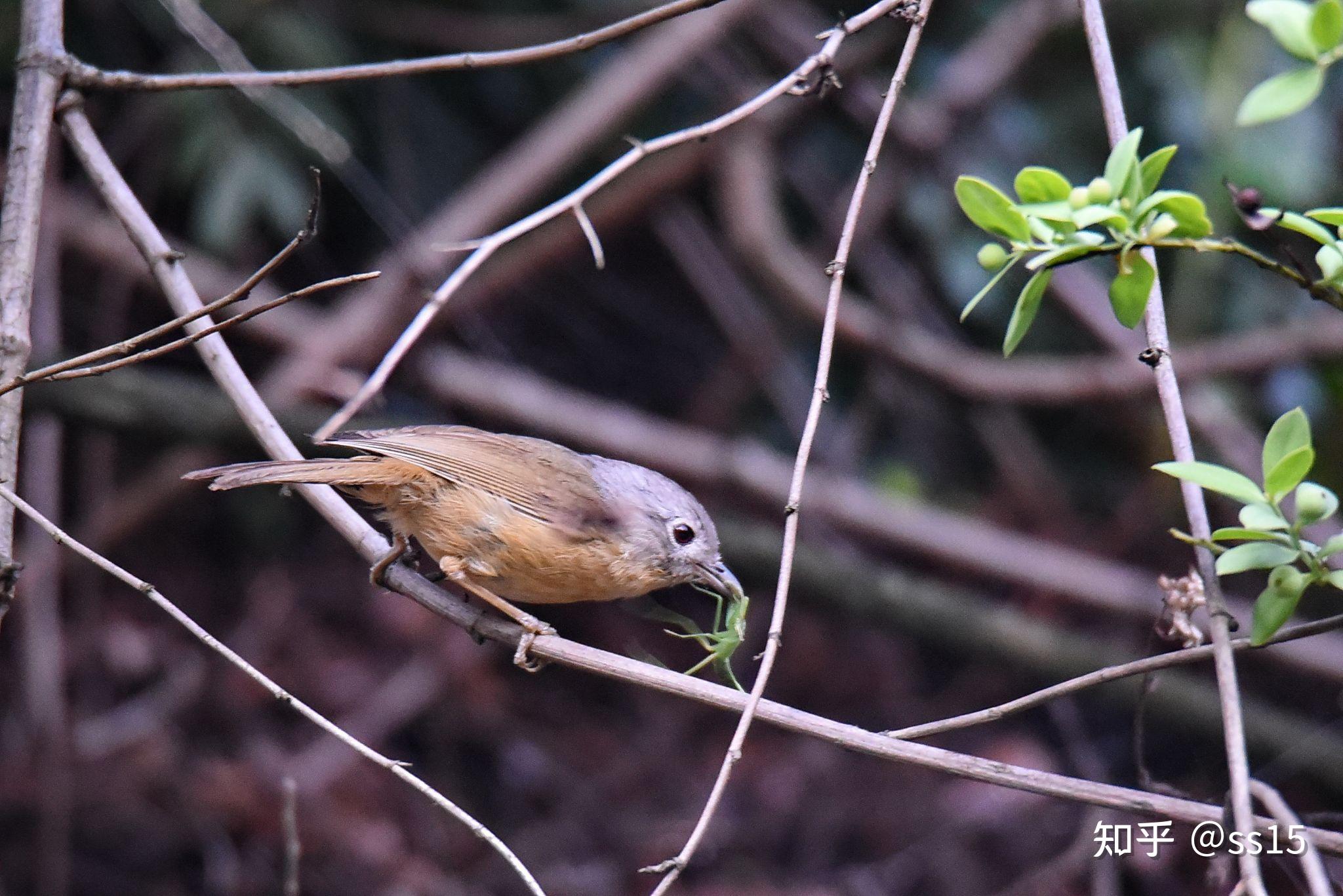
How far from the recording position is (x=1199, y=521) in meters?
1.94

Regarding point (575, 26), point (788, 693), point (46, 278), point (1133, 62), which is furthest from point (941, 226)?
point (46, 278)

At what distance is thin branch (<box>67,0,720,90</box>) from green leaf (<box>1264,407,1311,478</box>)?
3.98ft

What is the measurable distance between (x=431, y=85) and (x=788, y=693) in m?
3.66

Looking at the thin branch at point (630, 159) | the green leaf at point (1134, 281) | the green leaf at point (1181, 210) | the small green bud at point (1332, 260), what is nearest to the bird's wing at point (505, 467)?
the thin branch at point (630, 159)

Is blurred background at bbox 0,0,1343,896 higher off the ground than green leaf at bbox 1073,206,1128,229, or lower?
higher

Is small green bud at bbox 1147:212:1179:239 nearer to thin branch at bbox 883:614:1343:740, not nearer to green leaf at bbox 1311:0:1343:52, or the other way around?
green leaf at bbox 1311:0:1343:52

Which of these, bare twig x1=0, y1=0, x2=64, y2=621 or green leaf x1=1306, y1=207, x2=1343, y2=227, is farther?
bare twig x1=0, y1=0, x2=64, y2=621

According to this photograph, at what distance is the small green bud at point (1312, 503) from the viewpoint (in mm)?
1596

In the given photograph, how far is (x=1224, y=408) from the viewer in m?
5.57

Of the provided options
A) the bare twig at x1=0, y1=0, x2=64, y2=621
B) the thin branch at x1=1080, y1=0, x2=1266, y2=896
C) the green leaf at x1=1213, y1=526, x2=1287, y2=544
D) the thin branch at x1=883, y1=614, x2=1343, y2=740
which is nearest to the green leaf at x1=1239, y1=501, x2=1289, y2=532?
the green leaf at x1=1213, y1=526, x2=1287, y2=544

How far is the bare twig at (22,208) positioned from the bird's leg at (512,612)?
0.93m

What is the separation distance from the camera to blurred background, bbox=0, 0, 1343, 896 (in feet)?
17.1

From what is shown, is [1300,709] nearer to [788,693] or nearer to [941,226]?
[788,693]

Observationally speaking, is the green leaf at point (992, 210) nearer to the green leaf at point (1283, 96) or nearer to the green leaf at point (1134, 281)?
the green leaf at point (1134, 281)
